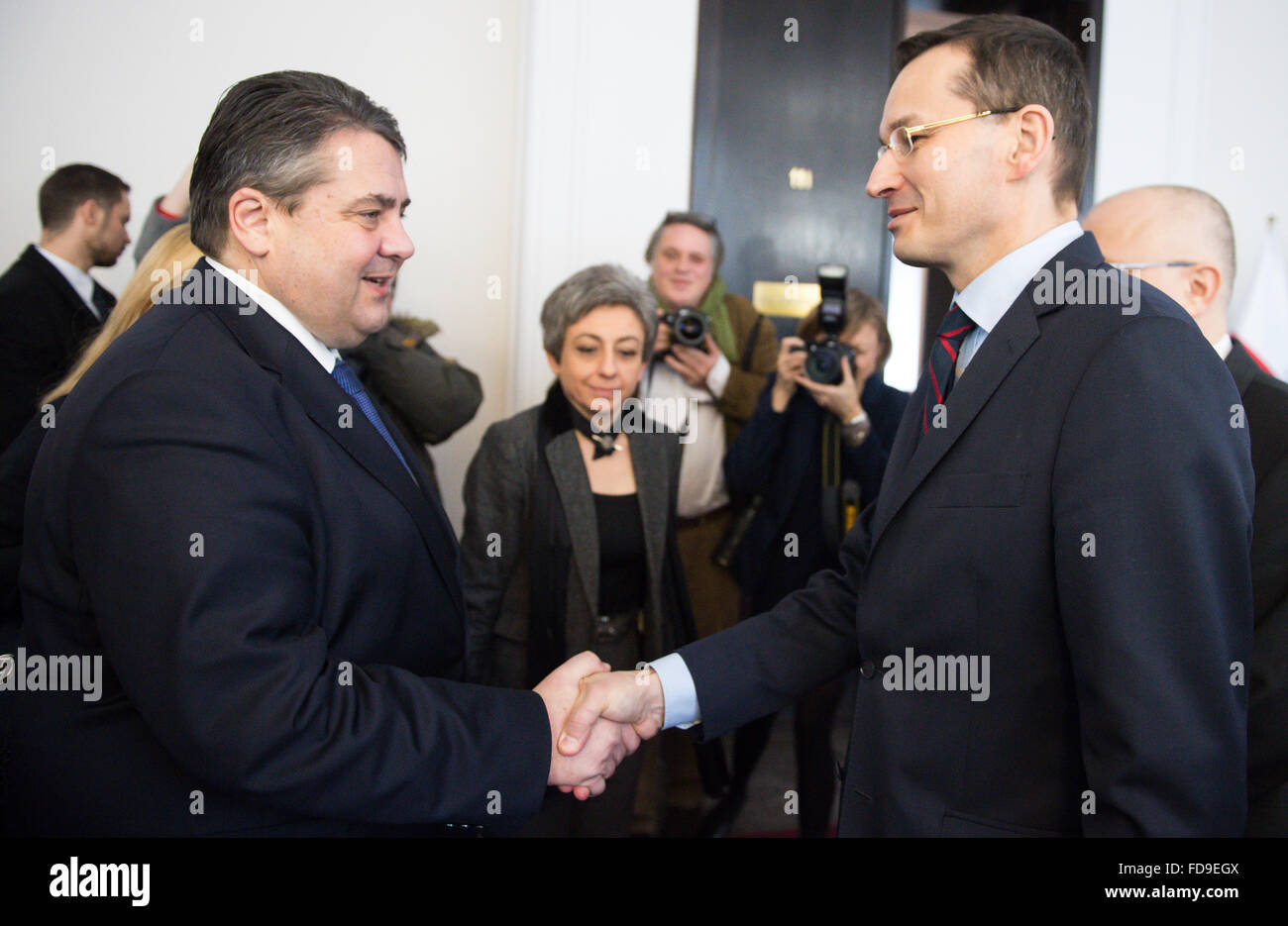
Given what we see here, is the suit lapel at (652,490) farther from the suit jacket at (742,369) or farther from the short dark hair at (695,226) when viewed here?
the short dark hair at (695,226)

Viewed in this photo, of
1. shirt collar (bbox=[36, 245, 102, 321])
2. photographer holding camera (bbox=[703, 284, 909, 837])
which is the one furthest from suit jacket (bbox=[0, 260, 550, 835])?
shirt collar (bbox=[36, 245, 102, 321])

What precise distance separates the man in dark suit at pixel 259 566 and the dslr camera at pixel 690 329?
175 cm

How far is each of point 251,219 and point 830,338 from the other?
197 cm

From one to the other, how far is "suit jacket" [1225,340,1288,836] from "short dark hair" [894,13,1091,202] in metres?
0.68

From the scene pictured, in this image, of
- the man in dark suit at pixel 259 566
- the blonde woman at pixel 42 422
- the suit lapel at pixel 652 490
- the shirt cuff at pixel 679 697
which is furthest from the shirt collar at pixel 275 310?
the suit lapel at pixel 652 490

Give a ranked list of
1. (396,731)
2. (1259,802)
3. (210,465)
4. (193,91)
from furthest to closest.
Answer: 1. (193,91)
2. (1259,802)
3. (396,731)
4. (210,465)

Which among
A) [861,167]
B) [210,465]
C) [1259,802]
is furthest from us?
[861,167]

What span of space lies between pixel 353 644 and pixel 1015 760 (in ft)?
2.91

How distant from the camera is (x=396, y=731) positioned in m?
1.35

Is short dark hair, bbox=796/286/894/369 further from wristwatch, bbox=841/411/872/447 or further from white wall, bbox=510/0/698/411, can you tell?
white wall, bbox=510/0/698/411

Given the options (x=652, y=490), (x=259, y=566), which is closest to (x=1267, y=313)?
(x=652, y=490)

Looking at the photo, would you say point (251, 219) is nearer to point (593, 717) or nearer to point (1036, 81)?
point (593, 717)
